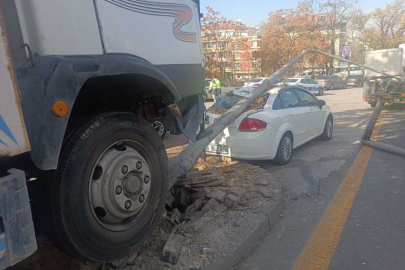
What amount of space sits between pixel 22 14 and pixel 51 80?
414 millimetres

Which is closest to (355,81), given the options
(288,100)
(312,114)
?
(312,114)

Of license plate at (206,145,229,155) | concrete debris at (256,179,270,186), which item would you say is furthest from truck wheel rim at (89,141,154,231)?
license plate at (206,145,229,155)

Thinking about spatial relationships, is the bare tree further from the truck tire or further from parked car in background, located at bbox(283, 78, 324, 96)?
the truck tire

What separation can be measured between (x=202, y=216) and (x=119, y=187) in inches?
61.6

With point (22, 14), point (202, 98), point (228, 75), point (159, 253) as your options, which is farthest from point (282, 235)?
point (228, 75)

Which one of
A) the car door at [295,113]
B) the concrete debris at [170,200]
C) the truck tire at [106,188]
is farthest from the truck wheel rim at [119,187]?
the car door at [295,113]

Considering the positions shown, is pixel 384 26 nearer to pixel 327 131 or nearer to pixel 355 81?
pixel 355 81

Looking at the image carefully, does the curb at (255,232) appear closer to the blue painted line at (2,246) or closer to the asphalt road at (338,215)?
the asphalt road at (338,215)

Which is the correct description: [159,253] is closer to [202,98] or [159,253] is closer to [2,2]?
[202,98]

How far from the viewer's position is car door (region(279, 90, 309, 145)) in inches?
265

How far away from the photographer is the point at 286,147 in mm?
6422

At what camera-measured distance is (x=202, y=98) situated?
3818 mm

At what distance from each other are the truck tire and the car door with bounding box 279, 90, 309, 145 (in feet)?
14.4

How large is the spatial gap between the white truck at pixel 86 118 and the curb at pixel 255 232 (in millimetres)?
765
